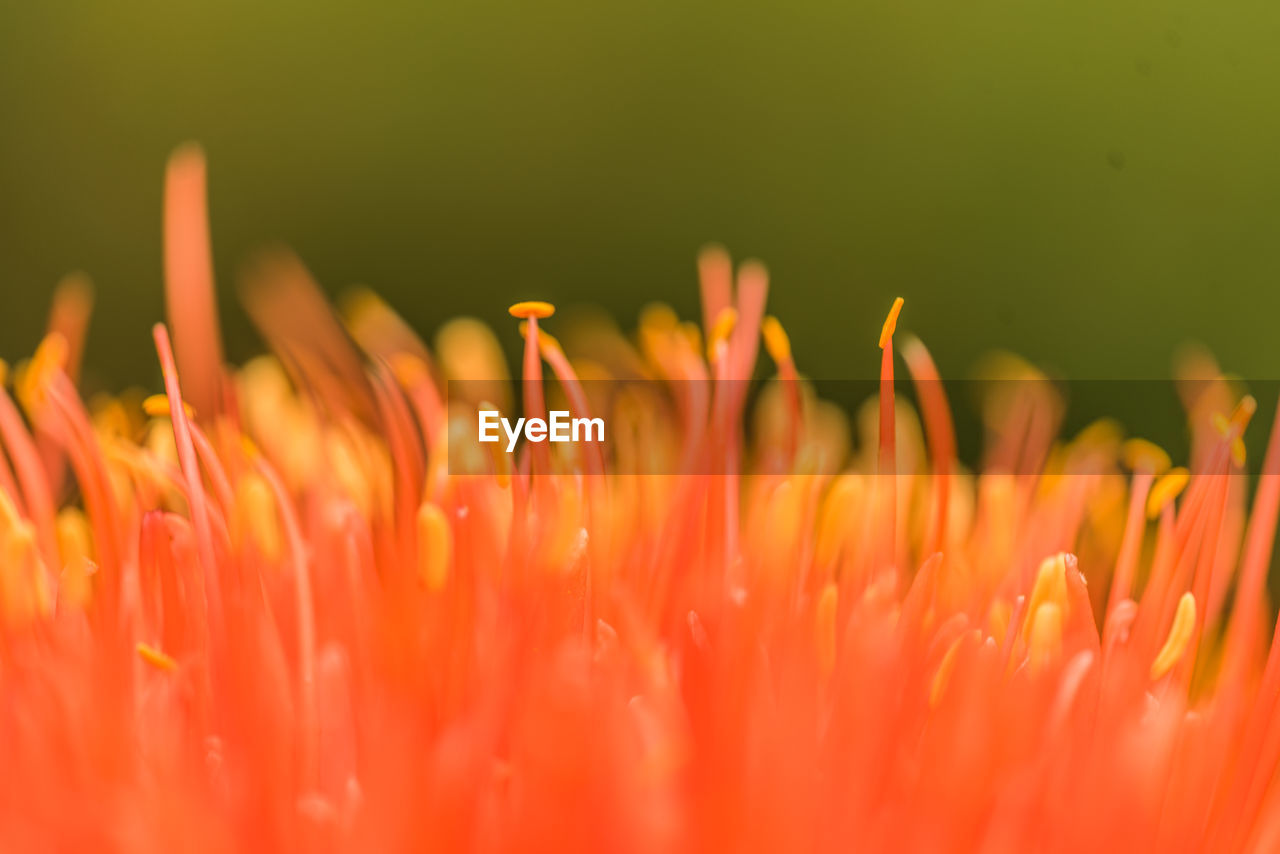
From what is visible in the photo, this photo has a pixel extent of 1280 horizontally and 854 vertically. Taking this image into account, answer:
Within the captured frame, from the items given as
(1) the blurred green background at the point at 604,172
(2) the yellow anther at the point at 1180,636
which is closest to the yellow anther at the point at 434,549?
(2) the yellow anther at the point at 1180,636

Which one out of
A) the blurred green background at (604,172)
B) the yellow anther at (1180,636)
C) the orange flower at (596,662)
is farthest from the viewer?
the blurred green background at (604,172)

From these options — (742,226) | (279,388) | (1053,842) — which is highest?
(742,226)

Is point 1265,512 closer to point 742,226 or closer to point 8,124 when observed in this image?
point 742,226

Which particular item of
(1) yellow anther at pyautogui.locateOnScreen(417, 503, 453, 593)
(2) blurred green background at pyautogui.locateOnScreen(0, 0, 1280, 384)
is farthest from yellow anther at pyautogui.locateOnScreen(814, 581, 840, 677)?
(2) blurred green background at pyautogui.locateOnScreen(0, 0, 1280, 384)

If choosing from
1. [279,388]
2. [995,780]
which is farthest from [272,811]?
[279,388]

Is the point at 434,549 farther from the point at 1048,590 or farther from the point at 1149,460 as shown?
the point at 1149,460

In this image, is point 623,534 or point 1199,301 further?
point 1199,301

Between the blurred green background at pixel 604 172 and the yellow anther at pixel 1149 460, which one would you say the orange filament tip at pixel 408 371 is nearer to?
the yellow anther at pixel 1149 460

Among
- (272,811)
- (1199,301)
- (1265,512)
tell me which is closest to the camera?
(272,811)
